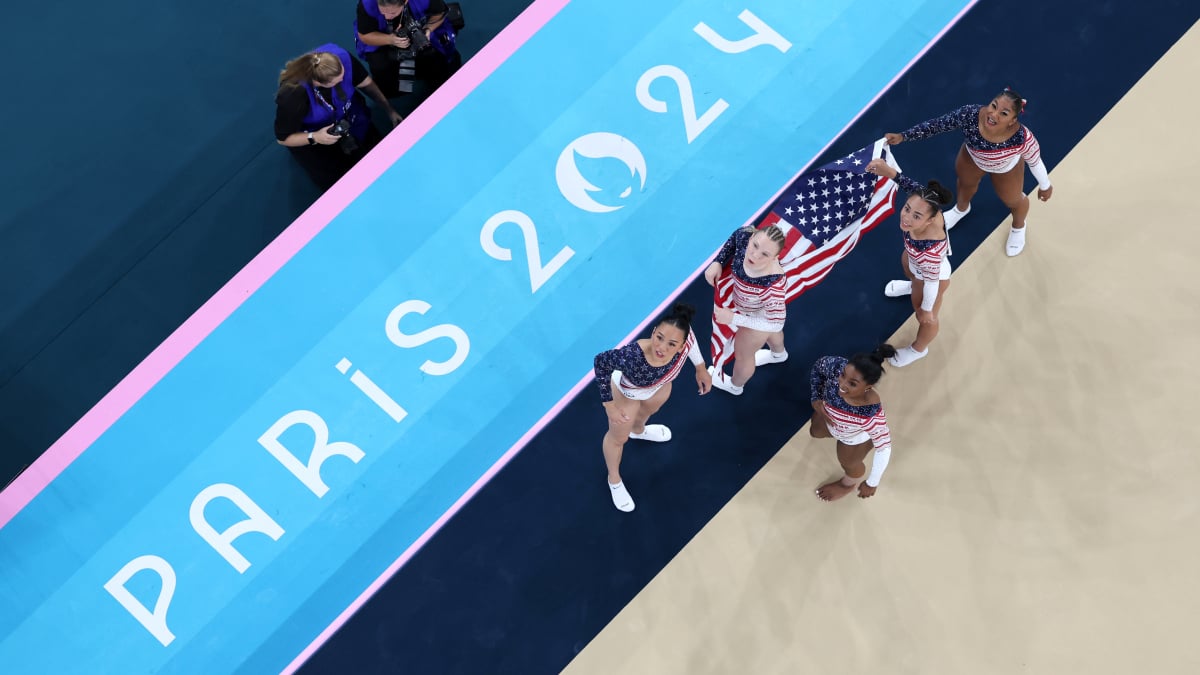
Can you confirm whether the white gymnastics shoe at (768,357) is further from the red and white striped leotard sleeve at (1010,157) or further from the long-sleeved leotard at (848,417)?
the red and white striped leotard sleeve at (1010,157)

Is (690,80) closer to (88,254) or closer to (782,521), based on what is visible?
(782,521)

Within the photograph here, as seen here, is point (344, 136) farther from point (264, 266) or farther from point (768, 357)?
point (768, 357)

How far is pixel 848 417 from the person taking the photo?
502cm

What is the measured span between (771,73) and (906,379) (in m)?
2.14

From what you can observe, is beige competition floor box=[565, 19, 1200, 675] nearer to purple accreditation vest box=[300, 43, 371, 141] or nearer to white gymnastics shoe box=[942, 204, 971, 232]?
white gymnastics shoe box=[942, 204, 971, 232]

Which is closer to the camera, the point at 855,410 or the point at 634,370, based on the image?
the point at 634,370

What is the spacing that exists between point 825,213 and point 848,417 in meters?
1.08

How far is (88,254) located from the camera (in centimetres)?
628

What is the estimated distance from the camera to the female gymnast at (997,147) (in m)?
5.21

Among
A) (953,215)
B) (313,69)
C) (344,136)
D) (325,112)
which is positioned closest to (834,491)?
(953,215)

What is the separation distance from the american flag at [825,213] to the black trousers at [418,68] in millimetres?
2336

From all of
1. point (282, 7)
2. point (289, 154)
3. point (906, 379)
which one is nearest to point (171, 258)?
Answer: point (289, 154)

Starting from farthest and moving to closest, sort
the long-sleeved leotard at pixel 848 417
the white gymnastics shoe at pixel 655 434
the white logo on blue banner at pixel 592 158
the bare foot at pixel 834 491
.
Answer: the white logo on blue banner at pixel 592 158, the white gymnastics shoe at pixel 655 434, the bare foot at pixel 834 491, the long-sleeved leotard at pixel 848 417

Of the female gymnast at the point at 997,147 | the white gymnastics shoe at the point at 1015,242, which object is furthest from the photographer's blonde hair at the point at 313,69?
the white gymnastics shoe at the point at 1015,242
